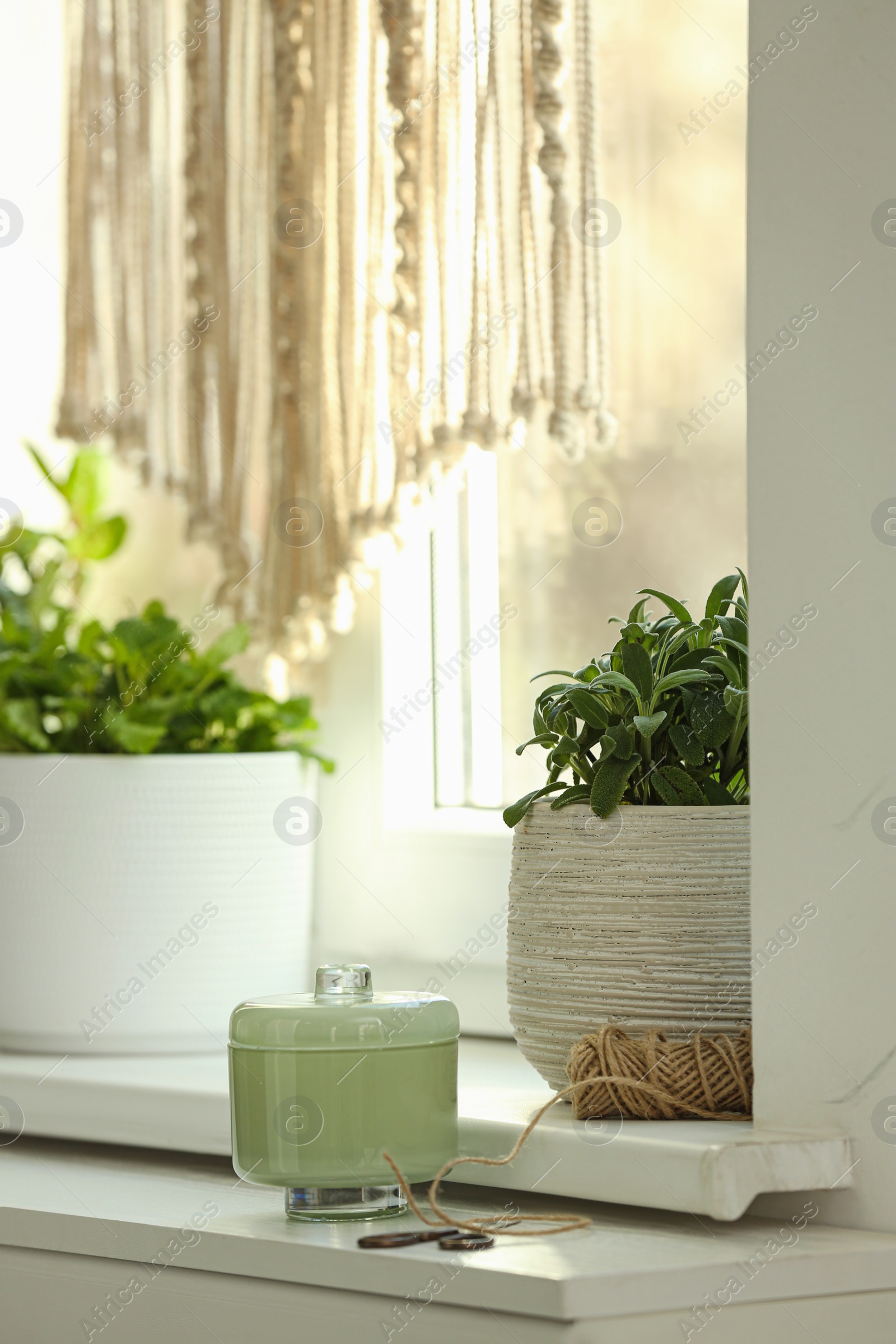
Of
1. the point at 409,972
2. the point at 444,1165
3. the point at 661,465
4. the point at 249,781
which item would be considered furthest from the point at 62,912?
the point at 661,465

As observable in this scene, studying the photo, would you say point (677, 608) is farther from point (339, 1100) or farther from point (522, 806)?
point (339, 1100)

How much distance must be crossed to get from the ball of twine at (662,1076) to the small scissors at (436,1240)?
103 mm

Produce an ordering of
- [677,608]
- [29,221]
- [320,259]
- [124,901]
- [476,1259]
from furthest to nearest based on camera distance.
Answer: [29,221] → [320,259] → [124,901] → [677,608] → [476,1259]

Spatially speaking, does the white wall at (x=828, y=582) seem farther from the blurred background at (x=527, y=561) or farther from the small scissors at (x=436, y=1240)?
the blurred background at (x=527, y=561)

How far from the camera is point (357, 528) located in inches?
48.5

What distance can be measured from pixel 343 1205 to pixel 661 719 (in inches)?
12.2

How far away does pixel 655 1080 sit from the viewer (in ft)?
2.68

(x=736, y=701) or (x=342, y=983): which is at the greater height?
(x=736, y=701)

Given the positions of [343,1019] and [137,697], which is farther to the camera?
[137,697]

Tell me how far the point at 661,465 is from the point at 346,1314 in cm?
62

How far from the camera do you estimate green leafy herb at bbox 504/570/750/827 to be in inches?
34.1

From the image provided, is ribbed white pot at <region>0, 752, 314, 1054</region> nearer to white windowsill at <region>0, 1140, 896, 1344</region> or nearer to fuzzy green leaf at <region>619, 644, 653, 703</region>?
white windowsill at <region>0, 1140, 896, 1344</region>

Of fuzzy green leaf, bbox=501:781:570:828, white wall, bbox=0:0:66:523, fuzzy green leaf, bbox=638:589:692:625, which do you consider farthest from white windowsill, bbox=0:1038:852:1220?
white wall, bbox=0:0:66:523

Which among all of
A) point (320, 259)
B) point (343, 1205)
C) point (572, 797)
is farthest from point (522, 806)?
point (320, 259)
